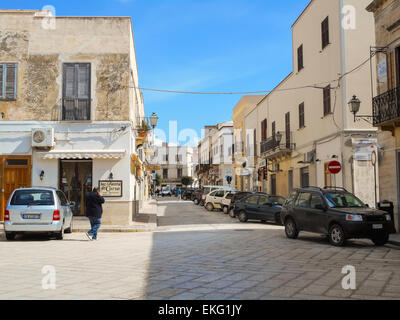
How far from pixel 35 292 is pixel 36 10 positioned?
52.6 feet

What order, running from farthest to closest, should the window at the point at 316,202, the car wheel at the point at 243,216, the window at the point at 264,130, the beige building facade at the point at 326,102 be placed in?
the window at the point at 264,130 < the car wheel at the point at 243,216 < the beige building facade at the point at 326,102 < the window at the point at 316,202

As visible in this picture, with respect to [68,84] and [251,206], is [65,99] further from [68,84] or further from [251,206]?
[251,206]

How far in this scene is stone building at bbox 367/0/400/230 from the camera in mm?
15219

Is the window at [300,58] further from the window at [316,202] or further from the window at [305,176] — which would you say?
the window at [316,202]

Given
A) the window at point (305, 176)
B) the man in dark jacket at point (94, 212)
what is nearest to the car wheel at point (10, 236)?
the man in dark jacket at point (94, 212)

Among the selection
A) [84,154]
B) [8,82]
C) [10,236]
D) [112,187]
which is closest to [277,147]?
[112,187]

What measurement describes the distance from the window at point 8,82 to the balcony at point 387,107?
14.0 meters

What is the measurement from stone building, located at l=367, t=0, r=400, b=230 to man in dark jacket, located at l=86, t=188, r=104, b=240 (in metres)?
9.65

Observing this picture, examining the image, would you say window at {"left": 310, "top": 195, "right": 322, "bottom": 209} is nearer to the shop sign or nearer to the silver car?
the silver car

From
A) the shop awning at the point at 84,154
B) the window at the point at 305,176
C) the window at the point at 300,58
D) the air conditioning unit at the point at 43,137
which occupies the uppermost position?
the window at the point at 300,58

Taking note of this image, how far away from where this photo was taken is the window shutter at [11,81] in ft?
61.3

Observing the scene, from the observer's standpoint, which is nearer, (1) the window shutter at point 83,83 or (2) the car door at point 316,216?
(2) the car door at point 316,216

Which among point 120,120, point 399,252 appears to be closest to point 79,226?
point 120,120

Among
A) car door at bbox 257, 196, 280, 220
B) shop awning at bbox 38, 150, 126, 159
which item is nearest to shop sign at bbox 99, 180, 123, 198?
shop awning at bbox 38, 150, 126, 159
